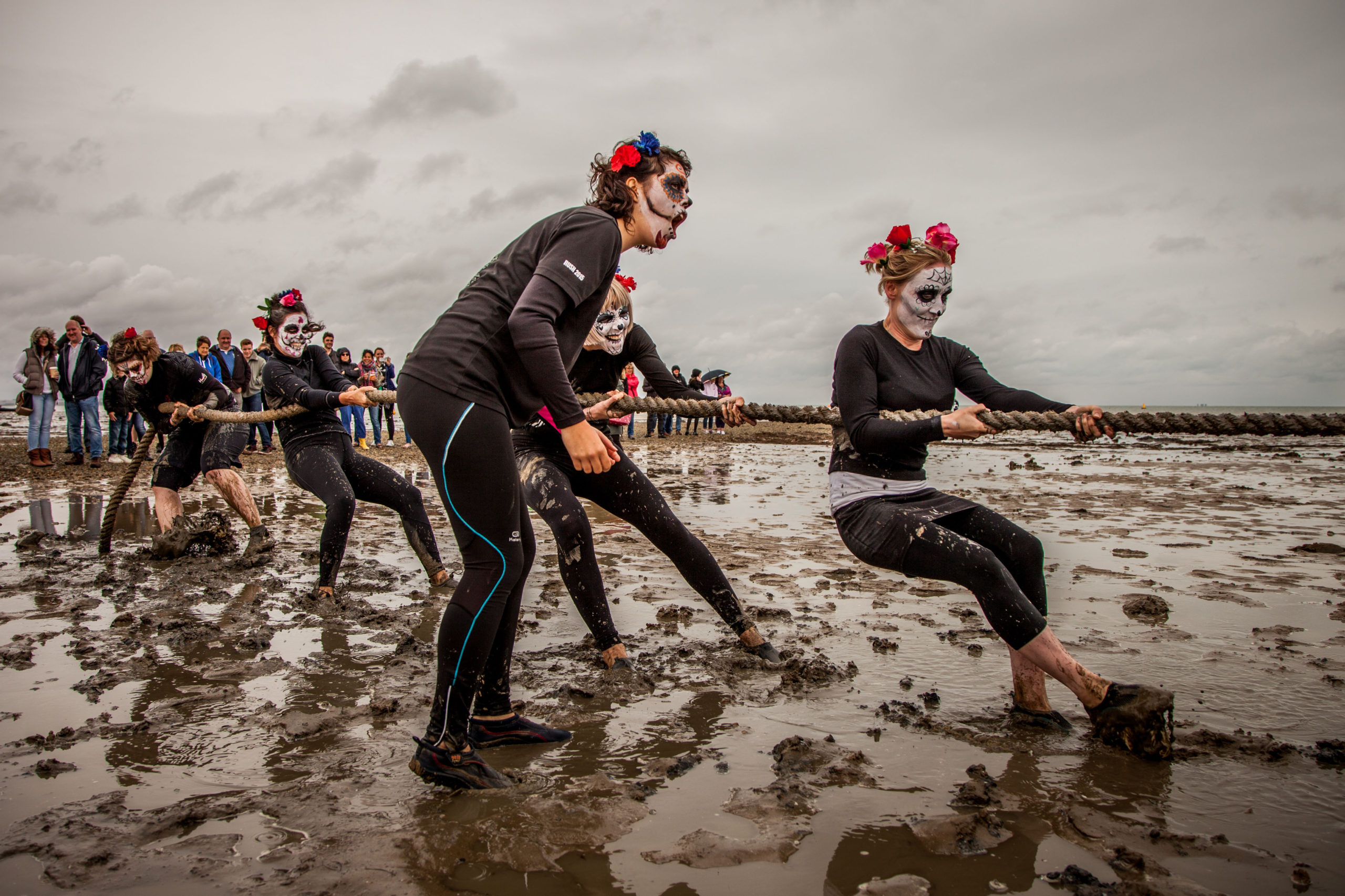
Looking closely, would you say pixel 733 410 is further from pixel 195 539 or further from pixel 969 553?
pixel 195 539

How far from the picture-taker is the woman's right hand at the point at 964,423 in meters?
2.93

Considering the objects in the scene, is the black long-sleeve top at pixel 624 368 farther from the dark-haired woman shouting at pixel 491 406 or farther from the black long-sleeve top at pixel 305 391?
the black long-sleeve top at pixel 305 391

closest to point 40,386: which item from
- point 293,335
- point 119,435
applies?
point 119,435

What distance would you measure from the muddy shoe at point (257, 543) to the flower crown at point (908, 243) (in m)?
5.20

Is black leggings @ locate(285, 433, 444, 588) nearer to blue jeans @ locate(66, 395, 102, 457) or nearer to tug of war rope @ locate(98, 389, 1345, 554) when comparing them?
tug of war rope @ locate(98, 389, 1345, 554)

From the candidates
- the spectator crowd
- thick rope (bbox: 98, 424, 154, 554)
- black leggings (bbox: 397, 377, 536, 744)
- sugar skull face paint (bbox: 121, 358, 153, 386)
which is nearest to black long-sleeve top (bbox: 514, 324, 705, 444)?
black leggings (bbox: 397, 377, 536, 744)

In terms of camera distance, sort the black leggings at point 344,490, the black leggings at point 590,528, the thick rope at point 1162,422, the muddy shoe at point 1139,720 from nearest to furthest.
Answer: the muddy shoe at point 1139,720 → the thick rope at point 1162,422 → the black leggings at point 590,528 → the black leggings at point 344,490

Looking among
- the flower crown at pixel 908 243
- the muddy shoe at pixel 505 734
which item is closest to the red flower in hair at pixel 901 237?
the flower crown at pixel 908 243

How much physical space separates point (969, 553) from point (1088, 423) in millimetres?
768

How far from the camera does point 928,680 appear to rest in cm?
348

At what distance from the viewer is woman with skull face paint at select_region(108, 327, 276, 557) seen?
6.18 meters

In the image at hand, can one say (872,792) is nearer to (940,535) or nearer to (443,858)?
(940,535)

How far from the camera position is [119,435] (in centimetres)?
1462

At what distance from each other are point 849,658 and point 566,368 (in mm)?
2153
